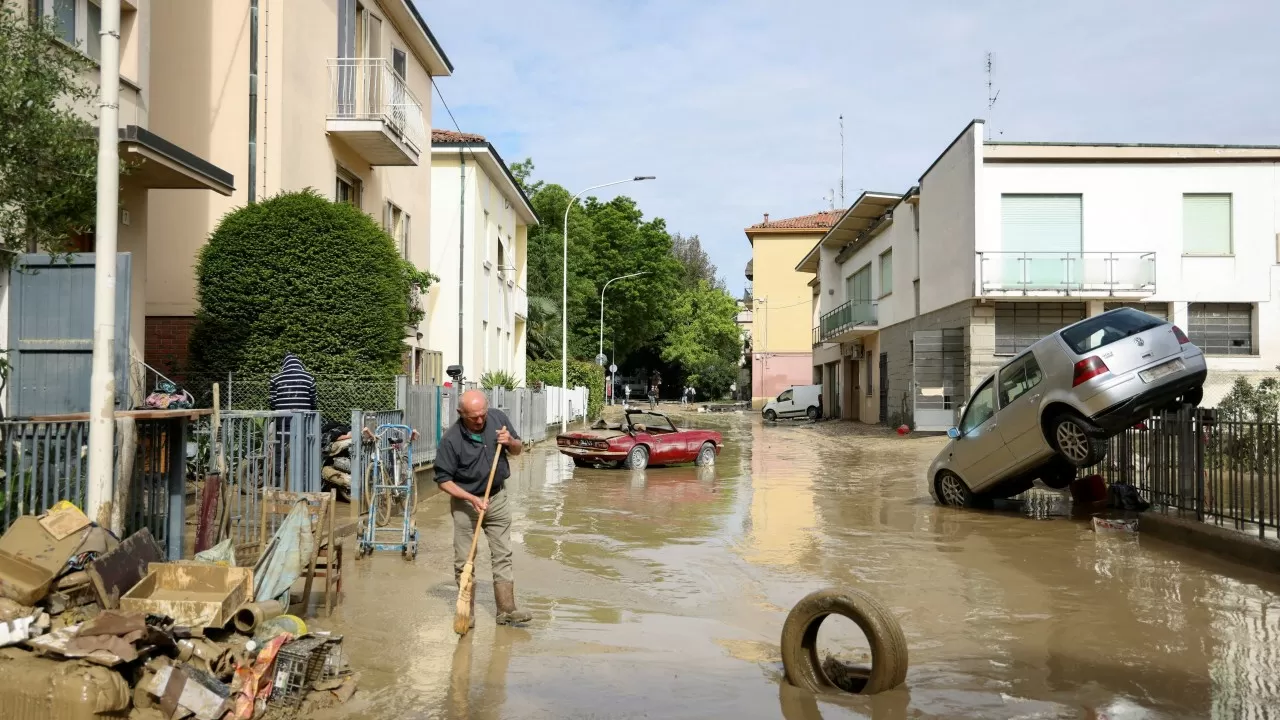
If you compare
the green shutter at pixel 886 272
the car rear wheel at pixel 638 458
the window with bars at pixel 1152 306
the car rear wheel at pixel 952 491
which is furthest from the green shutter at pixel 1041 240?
the car rear wheel at pixel 952 491

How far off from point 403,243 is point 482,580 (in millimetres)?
14822

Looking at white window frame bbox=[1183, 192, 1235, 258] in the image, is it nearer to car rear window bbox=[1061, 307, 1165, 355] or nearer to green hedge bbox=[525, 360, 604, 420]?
car rear window bbox=[1061, 307, 1165, 355]

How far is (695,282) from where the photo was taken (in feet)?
319

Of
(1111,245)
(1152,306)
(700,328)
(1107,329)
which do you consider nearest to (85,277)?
(1107,329)

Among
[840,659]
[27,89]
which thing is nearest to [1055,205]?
[840,659]

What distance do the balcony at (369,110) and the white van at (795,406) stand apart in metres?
31.1

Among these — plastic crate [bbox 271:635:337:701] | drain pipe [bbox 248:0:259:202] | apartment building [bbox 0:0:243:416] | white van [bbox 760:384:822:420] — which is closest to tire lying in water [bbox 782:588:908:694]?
plastic crate [bbox 271:635:337:701]

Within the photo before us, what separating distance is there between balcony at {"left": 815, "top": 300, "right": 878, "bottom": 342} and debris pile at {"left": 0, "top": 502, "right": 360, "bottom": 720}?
3453 cm

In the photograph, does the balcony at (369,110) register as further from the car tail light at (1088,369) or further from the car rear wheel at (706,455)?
the car tail light at (1088,369)

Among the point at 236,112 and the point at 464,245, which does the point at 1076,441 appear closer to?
the point at 236,112

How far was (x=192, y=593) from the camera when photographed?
19.7ft

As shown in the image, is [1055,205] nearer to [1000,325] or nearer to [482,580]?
[1000,325]

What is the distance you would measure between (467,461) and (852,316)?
3399cm

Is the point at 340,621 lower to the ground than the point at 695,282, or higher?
lower
